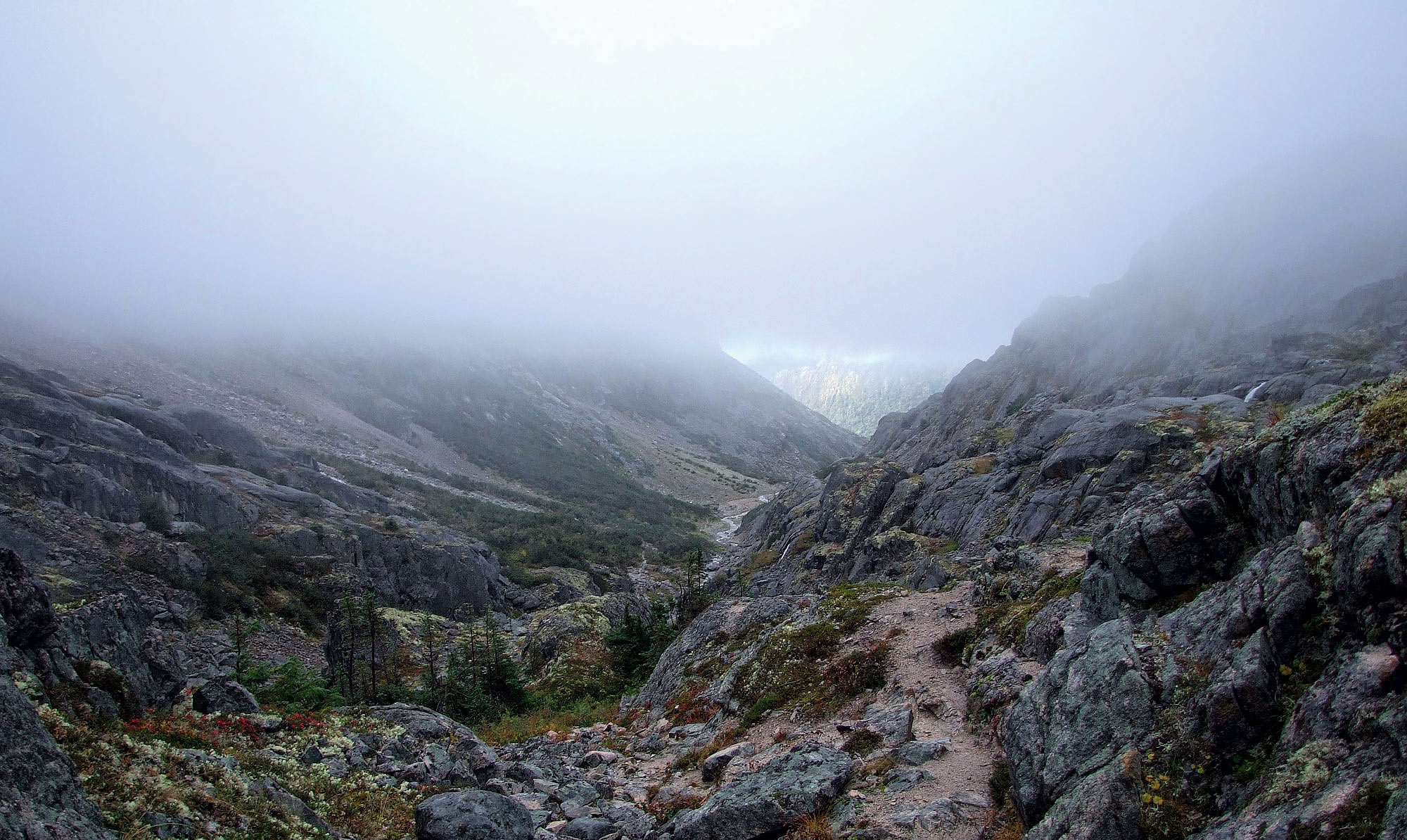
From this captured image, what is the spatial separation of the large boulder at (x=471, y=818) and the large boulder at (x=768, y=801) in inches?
141

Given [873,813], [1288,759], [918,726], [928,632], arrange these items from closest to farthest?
[1288,759] → [873,813] → [918,726] → [928,632]

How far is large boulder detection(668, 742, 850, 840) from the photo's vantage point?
11.9m

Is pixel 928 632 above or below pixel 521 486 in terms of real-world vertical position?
above

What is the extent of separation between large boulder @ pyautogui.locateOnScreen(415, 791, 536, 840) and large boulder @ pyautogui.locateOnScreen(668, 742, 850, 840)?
357 cm

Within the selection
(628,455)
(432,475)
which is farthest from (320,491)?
(628,455)

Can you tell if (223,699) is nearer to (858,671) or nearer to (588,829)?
(588,829)

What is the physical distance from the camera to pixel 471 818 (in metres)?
12.5

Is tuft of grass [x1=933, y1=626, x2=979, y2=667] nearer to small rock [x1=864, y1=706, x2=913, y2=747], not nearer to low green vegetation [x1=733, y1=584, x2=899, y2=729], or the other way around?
low green vegetation [x1=733, y1=584, x2=899, y2=729]

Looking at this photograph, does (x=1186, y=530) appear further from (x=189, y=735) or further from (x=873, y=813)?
(x=189, y=735)

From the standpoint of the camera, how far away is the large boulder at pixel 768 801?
11.9 meters

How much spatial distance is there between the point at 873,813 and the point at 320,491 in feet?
260

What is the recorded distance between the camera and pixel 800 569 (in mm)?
58438

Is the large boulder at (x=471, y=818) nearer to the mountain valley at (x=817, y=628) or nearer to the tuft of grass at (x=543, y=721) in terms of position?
the mountain valley at (x=817, y=628)

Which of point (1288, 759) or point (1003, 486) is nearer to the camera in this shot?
point (1288, 759)
